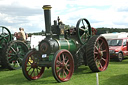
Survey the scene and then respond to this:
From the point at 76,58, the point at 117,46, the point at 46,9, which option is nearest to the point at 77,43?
the point at 76,58

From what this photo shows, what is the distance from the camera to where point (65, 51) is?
654cm

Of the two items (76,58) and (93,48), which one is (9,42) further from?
(93,48)

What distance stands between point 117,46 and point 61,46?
6.19m

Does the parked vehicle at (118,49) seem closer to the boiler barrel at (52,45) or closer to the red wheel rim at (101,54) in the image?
the red wheel rim at (101,54)

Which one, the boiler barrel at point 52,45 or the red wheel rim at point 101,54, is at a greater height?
the boiler barrel at point 52,45

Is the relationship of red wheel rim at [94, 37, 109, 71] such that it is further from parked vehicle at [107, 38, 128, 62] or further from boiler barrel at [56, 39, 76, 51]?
parked vehicle at [107, 38, 128, 62]

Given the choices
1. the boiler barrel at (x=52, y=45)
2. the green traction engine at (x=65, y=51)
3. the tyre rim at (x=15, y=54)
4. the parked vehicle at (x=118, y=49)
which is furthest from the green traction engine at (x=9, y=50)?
the parked vehicle at (x=118, y=49)

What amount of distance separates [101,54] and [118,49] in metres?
4.28

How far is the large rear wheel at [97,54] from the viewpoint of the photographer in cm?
750

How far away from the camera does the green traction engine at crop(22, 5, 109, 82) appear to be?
22.0 ft

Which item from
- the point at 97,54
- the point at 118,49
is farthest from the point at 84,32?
the point at 118,49

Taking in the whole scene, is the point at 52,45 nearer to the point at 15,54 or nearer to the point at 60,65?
the point at 60,65

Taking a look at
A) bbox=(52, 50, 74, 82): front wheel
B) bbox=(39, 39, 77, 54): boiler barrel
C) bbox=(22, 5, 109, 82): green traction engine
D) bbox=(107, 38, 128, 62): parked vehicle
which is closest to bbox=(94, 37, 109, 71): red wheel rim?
bbox=(22, 5, 109, 82): green traction engine

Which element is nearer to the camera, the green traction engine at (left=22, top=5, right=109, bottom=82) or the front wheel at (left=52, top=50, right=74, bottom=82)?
the front wheel at (left=52, top=50, right=74, bottom=82)
